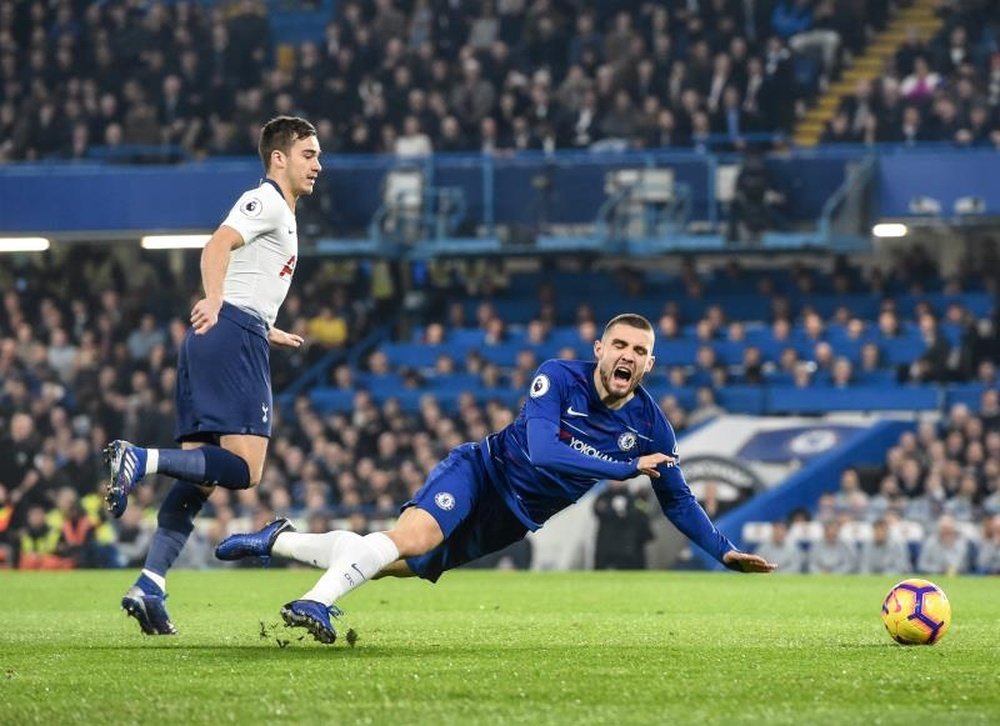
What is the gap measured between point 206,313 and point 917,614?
344cm

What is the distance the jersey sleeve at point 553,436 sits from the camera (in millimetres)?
7828

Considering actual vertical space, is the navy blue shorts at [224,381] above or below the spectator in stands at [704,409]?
above

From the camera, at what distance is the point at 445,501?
26.9 ft

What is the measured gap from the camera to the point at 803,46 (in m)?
26.9

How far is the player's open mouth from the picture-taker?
8039mm

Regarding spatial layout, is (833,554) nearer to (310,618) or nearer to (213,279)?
(213,279)

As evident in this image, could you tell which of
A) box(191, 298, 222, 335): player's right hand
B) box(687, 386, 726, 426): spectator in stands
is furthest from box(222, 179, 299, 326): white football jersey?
box(687, 386, 726, 426): spectator in stands

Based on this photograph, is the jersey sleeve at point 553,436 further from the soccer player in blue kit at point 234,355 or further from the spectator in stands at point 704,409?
the spectator in stands at point 704,409

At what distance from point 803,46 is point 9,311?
1175 centimetres

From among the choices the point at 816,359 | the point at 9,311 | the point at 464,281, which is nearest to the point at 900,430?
the point at 816,359

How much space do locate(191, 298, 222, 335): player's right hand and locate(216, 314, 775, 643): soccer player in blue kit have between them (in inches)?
37.6

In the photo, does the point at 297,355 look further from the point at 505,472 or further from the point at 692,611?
the point at 505,472

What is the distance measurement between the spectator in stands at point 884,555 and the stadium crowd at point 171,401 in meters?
0.59

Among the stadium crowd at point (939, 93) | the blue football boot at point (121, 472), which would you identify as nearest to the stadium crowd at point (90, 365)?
the stadium crowd at point (939, 93)
